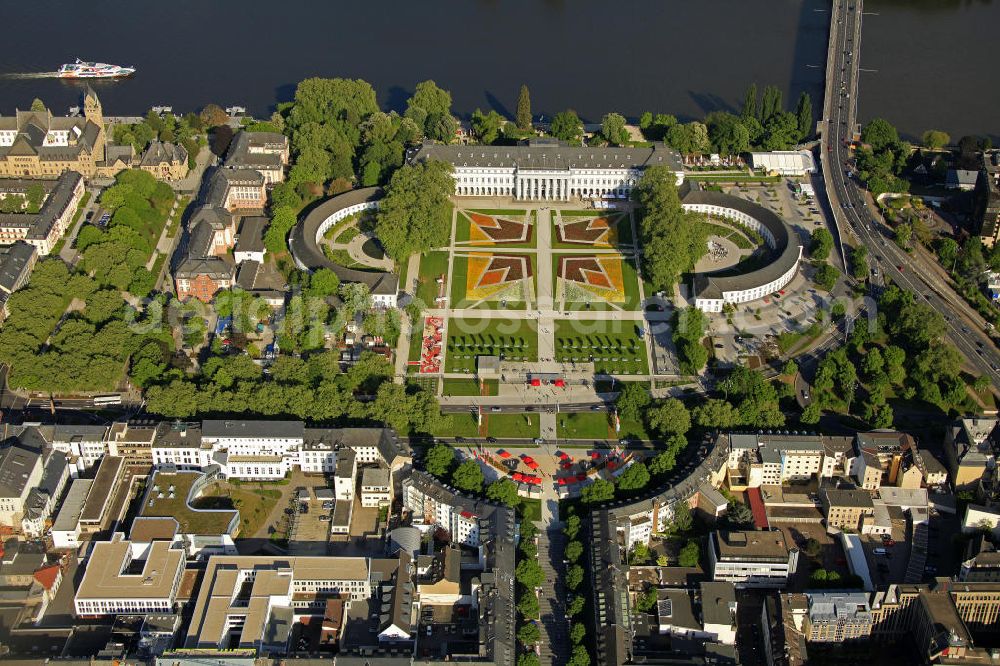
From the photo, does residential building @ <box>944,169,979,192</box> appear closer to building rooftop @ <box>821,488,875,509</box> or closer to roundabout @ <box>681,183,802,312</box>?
roundabout @ <box>681,183,802,312</box>

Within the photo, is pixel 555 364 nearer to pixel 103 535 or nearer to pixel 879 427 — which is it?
pixel 879 427

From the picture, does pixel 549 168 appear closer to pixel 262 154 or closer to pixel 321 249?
pixel 321 249

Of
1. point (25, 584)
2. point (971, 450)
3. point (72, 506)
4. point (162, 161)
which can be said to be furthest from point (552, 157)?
point (25, 584)

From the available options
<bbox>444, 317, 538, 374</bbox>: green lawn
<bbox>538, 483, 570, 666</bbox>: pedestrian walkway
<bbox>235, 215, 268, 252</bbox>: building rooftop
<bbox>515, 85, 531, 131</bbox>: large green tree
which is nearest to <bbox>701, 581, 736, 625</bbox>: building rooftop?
<bbox>538, 483, 570, 666</bbox>: pedestrian walkway

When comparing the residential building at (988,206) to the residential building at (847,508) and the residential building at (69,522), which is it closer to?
the residential building at (847,508)

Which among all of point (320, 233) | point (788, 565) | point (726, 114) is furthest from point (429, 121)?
point (788, 565)

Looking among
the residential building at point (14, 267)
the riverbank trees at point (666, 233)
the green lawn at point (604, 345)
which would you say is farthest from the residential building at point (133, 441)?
the riverbank trees at point (666, 233)
